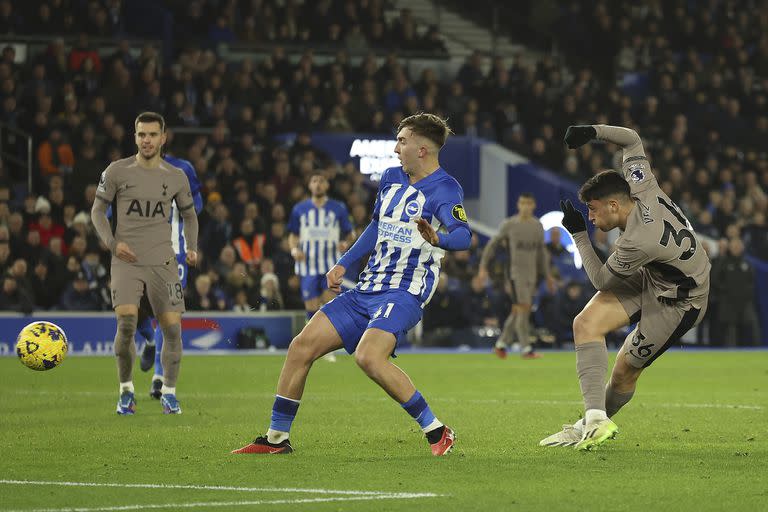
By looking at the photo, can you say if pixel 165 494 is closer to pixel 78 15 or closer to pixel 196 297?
pixel 196 297

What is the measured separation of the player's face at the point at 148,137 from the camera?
1162cm

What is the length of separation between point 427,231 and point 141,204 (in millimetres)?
4484

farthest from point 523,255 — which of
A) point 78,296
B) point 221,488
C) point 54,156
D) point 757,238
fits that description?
point 221,488

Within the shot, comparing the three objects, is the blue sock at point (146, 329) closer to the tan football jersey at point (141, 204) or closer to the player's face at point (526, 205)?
the tan football jersey at point (141, 204)

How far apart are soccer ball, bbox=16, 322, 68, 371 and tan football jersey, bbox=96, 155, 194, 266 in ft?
2.77

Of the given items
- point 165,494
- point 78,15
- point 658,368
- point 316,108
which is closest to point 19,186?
point 78,15

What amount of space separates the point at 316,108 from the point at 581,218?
61.9ft

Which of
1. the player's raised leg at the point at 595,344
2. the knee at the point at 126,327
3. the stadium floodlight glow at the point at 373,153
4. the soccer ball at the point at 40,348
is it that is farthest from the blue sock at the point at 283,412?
the stadium floodlight glow at the point at 373,153

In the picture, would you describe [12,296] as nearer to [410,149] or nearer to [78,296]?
[78,296]

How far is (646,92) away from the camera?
34.1 m

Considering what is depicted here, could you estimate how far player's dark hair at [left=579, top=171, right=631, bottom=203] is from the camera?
894 centimetres

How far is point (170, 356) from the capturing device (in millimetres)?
12094

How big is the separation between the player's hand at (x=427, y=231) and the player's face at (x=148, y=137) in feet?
13.9

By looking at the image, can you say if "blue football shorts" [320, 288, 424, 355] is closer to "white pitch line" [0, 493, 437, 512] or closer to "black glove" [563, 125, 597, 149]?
"black glove" [563, 125, 597, 149]
